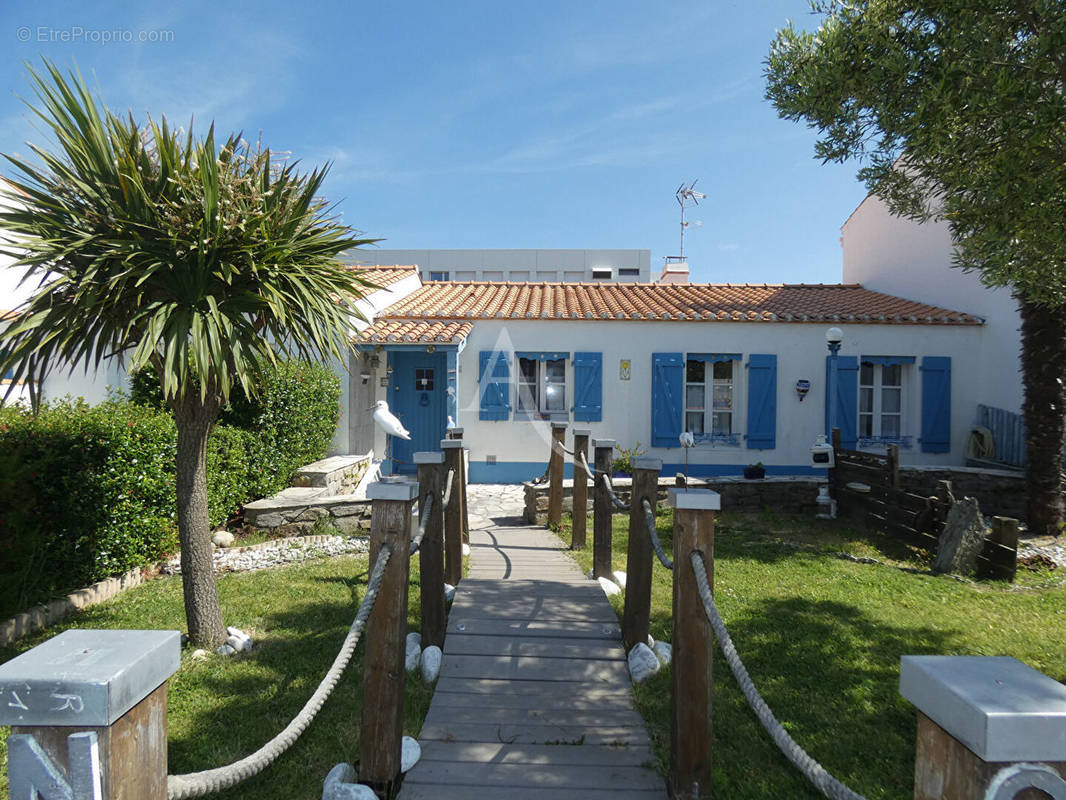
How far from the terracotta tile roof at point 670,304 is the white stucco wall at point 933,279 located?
35 centimetres

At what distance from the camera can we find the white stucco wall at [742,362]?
12.0 meters

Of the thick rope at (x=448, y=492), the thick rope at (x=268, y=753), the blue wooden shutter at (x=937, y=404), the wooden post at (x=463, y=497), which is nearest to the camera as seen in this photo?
the thick rope at (x=268, y=753)

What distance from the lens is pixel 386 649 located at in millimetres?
2781

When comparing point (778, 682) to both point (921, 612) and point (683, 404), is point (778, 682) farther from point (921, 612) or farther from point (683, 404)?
point (683, 404)

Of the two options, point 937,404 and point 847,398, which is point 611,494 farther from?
point 937,404

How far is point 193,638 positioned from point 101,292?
2533mm

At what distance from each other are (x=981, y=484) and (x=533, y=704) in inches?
399

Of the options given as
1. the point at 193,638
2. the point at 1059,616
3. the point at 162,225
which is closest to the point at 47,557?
the point at 193,638

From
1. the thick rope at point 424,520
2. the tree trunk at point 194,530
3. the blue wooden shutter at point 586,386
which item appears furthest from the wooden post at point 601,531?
the blue wooden shutter at point 586,386

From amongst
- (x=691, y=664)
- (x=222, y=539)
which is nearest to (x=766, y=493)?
(x=691, y=664)

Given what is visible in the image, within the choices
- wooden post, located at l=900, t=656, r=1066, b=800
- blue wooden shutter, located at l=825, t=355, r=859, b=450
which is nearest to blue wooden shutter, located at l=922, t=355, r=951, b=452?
blue wooden shutter, located at l=825, t=355, r=859, b=450

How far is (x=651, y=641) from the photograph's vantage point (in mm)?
4262

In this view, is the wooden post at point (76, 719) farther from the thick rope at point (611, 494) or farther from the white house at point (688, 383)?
the white house at point (688, 383)

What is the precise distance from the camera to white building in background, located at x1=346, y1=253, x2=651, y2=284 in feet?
101
